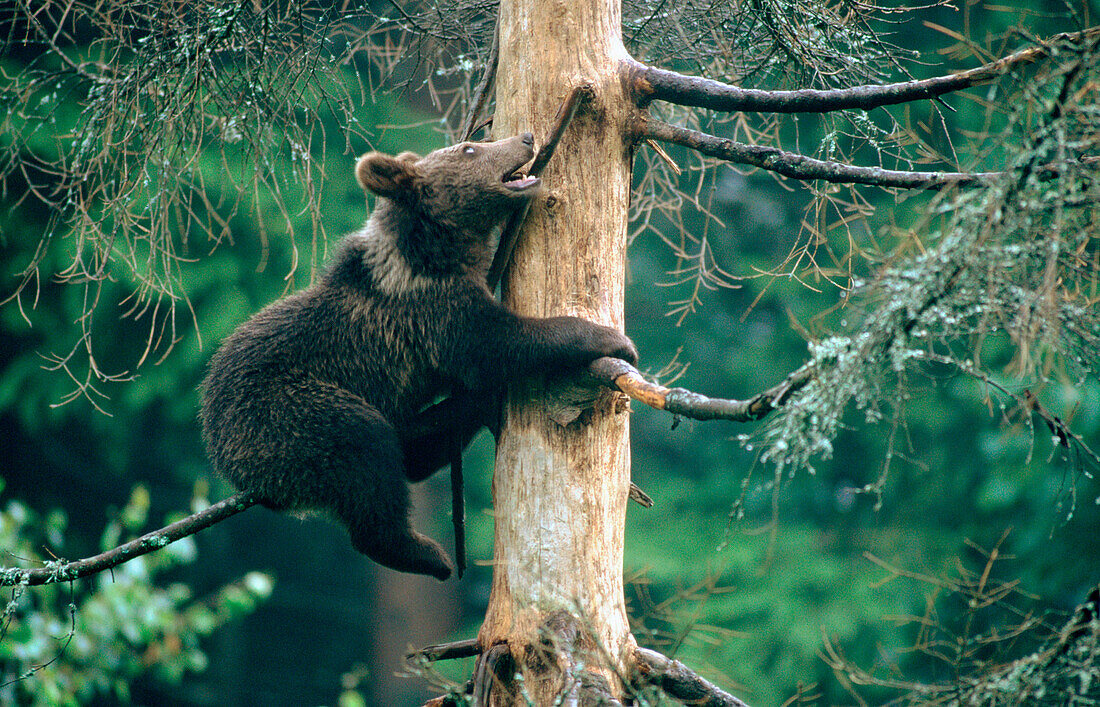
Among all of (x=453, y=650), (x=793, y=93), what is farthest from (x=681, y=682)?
(x=793, y=93)

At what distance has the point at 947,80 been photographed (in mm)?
2430

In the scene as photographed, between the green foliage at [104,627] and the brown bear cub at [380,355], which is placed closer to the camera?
the brown bear cub at [380,355]

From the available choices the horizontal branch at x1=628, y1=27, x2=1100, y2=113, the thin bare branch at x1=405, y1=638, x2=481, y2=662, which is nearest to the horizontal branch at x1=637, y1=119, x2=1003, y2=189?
the horizontal branch at x1=628, y1=27, x2=1100, y2=113

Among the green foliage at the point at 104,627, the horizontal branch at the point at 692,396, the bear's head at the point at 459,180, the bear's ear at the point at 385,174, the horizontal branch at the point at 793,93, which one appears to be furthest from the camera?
the green foliage at the point at 104,627

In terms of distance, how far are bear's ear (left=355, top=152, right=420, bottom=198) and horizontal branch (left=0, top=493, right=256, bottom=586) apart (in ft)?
4.24

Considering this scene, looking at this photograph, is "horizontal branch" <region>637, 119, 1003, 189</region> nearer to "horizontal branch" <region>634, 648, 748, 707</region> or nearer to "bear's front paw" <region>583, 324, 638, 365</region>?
"bear's front paw" <region>583, 324, 638, 365</region>

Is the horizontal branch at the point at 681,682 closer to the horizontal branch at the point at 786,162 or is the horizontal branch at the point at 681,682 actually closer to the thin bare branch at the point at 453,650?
the thin bare branch at the point at 453,650

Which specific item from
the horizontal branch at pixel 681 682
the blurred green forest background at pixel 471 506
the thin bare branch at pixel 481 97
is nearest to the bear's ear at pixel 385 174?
the thin bare branch at pixel 481 97

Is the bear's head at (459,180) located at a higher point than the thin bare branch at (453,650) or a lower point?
higher

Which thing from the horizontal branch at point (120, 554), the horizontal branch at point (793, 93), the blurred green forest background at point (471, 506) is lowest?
→ the blurred green forest background at point (471, 506)

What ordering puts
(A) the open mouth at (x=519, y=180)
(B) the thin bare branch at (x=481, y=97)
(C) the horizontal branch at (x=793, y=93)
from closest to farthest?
(C) the horizontal branch at (x=793, y=93) → (A) the open mouth at (x=519, y=180) → (B) the thin bare branch at (x=481, y=97)

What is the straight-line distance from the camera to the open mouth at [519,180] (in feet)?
9.48

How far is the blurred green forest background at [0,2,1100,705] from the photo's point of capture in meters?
7.08

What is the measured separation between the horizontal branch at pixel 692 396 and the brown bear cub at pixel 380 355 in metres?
0.31
